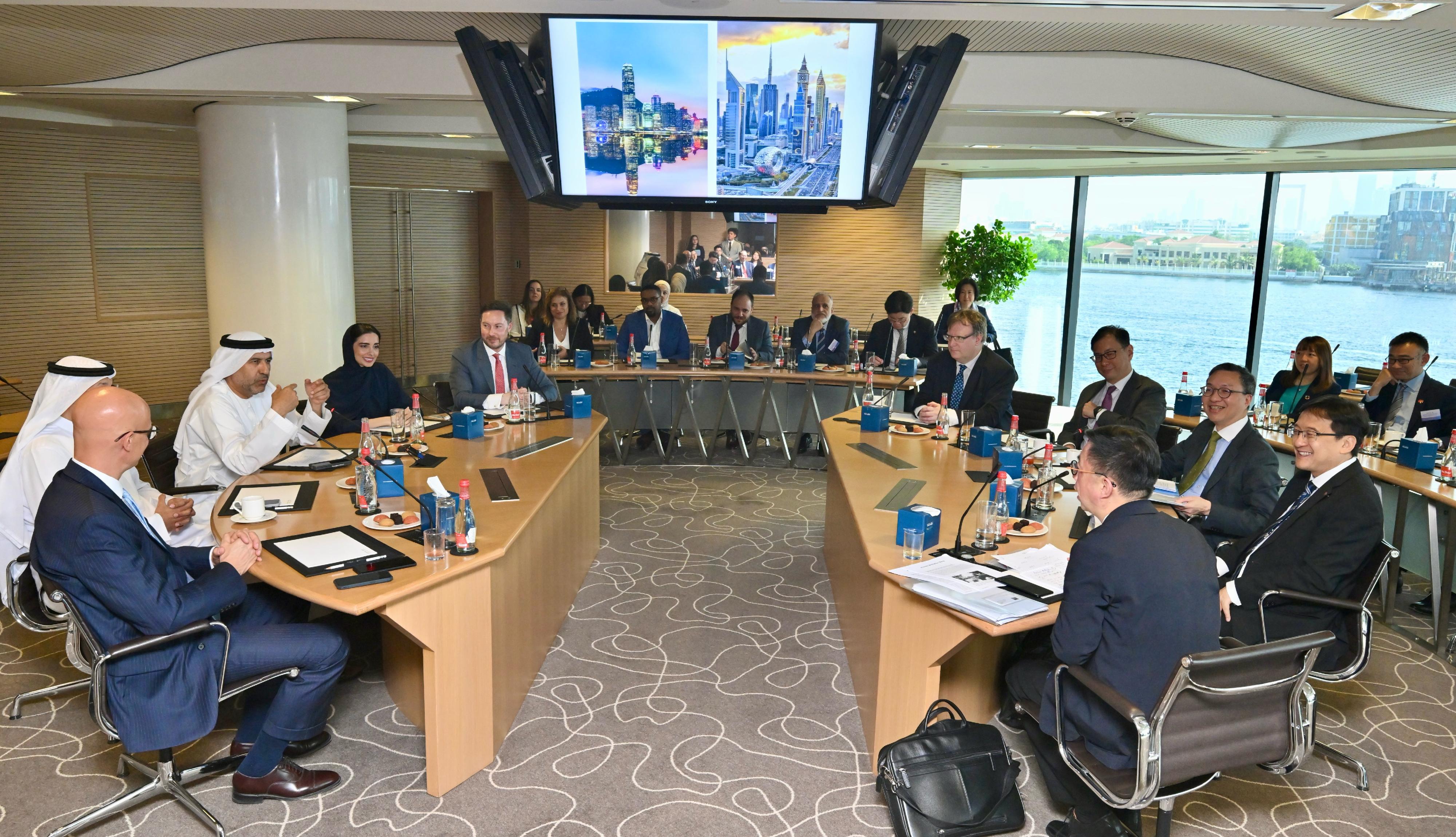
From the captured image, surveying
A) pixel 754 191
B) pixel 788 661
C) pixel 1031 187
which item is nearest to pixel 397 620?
pixel 788 661

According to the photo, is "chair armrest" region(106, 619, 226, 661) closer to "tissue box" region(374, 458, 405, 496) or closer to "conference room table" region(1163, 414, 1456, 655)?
"tissue box" region(374, 458, 405, 496)

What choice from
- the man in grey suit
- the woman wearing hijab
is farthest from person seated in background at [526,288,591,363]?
the man in grey suit

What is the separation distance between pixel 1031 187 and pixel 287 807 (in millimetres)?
11033

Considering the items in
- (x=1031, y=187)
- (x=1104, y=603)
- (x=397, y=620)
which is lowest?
(x=397, y=620)

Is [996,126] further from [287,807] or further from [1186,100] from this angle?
[287,807]

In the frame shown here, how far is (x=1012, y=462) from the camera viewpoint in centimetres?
470

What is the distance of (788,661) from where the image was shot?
458cm

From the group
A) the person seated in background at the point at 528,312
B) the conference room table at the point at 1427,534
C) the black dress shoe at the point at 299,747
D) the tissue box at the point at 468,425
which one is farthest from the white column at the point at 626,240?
the black dress shoe at the point at 299,747

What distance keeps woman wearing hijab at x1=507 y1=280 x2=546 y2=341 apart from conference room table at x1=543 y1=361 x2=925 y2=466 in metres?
0.88

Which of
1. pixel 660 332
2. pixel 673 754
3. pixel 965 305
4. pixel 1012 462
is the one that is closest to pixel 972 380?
pixel 1012 462

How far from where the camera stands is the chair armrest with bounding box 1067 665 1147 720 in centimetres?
253

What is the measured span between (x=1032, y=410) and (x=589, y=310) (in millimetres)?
5194

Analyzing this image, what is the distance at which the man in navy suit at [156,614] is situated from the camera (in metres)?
2.86

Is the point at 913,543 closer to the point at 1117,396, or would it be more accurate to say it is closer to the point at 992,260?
the point at 1117,396
